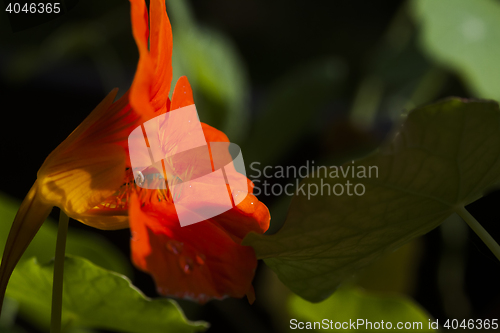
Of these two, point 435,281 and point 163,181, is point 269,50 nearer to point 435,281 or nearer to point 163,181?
point 435,281

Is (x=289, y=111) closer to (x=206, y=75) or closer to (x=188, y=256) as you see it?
(x=206, y=75)

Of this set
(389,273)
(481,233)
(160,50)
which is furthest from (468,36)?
(160,50)

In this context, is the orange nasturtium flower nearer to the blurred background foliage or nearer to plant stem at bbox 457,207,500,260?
plant stem at bbox 457,207,500,260

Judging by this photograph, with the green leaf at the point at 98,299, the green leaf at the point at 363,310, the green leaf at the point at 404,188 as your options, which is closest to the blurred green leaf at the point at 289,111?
the green leaf at the point at 363,310

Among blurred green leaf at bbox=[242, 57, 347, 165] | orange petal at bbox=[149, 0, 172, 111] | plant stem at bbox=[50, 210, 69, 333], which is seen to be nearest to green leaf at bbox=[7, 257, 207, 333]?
plant stem at bbox=[50, 210, 69, 333]

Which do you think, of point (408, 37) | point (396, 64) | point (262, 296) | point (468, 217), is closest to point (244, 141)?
point (262, 296)

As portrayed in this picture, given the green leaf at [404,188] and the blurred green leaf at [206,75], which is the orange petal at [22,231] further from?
the blurred green leaf at [206,75]
